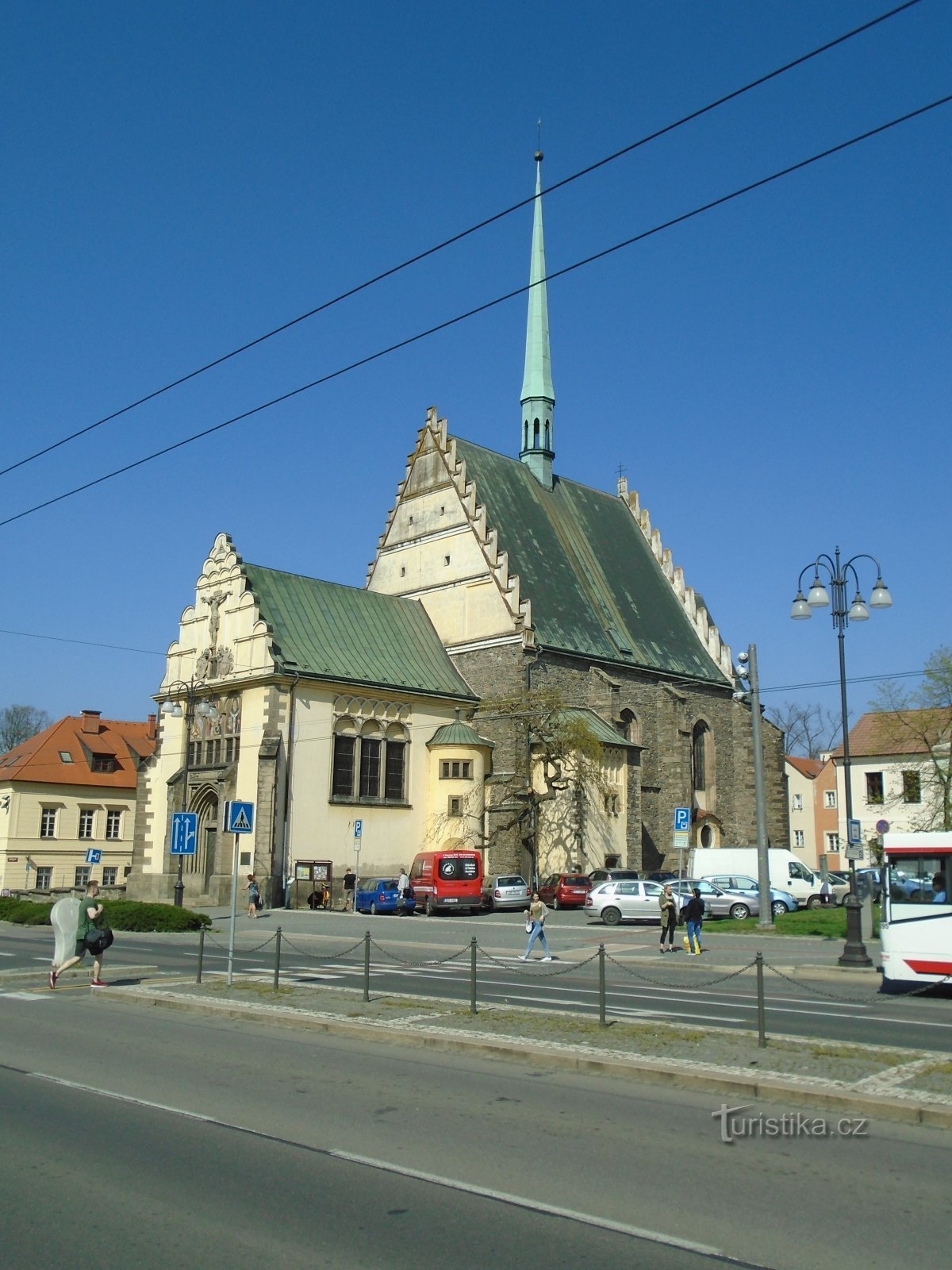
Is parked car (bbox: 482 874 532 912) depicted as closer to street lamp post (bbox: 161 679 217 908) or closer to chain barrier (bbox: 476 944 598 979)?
street lamp post (bbox: 161 679 217 908)

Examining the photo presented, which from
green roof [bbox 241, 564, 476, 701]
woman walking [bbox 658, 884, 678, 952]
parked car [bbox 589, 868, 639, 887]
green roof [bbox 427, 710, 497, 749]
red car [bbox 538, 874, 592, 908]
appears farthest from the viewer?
green roof [bbox 427, 710, 497, 749]

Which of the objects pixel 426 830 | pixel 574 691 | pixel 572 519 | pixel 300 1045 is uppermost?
pixel 572 519

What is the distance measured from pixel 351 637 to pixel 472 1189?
Answer: 4125 centimetres

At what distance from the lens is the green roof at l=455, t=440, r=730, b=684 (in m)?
50.7

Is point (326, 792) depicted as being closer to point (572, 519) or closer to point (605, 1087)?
point (572, 519)

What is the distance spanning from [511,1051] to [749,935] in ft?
61.8

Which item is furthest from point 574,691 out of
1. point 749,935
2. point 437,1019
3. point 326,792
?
point 437,1019

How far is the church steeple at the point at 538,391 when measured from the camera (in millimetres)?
58625

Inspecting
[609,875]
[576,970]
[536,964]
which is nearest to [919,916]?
[576,970]

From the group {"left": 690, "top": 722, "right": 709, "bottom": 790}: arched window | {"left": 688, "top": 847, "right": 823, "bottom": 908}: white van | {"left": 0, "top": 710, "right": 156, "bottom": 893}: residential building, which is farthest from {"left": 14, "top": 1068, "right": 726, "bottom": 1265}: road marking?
{"left": 0, "top": 710, "right": 156, "bottom": 893}: residential building

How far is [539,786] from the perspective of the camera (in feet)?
151

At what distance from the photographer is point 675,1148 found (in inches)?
302

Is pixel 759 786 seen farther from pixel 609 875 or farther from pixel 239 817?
pixel 239 817

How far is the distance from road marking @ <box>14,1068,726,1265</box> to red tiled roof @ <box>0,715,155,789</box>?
52.6m
